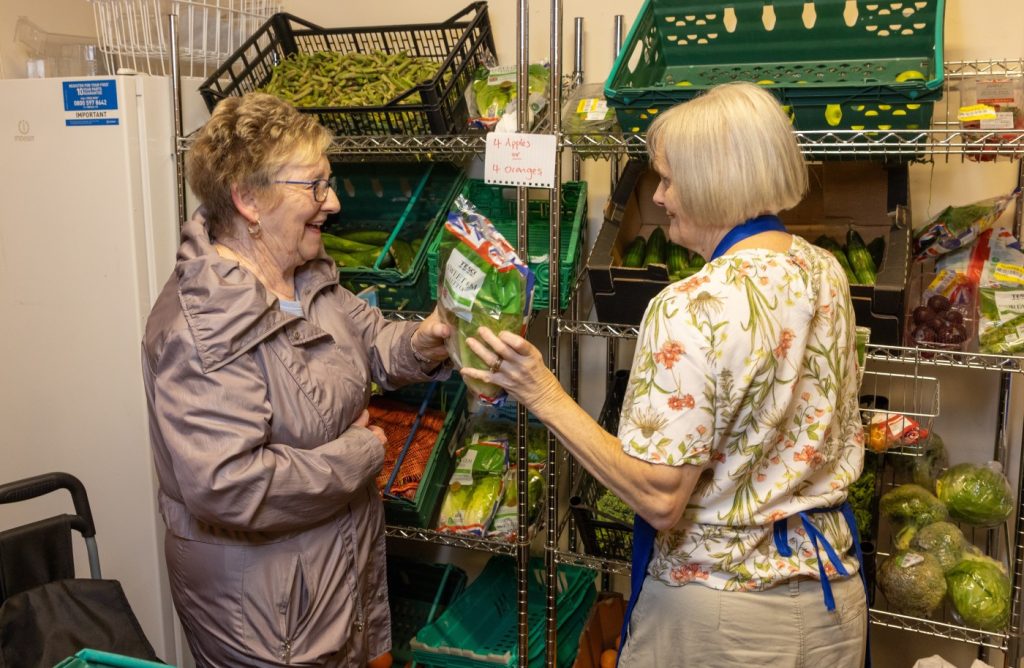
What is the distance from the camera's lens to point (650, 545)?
5.12ft

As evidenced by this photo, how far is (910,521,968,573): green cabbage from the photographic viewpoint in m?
2.05

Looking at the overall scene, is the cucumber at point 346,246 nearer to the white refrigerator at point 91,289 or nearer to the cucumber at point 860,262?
the white refrigerator at point 91,289

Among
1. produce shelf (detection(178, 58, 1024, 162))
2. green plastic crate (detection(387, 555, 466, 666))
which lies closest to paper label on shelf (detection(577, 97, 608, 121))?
produce shelf (detection(178, 58, 1024, 162))

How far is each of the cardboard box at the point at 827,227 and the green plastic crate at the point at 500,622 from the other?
874mm

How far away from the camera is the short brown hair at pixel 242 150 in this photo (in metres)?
Result: 1.80

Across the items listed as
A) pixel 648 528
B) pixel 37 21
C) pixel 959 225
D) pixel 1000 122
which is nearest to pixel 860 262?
pixel 959 225

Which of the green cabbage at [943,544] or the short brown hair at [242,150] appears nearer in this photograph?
the short brown hair at [242,150]

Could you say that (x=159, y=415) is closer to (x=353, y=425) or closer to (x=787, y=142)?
(x=353, y=425)

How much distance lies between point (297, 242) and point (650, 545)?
917 mm

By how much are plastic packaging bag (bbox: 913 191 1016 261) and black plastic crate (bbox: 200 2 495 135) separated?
115cm

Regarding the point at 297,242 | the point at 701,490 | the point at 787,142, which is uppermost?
the point at 787,142

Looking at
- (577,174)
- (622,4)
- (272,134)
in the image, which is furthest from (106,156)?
(622,4)

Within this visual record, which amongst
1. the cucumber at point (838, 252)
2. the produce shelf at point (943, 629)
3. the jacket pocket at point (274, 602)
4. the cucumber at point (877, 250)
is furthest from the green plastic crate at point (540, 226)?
the produce shelf at point (943, 629)

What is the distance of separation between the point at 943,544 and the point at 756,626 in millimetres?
815
